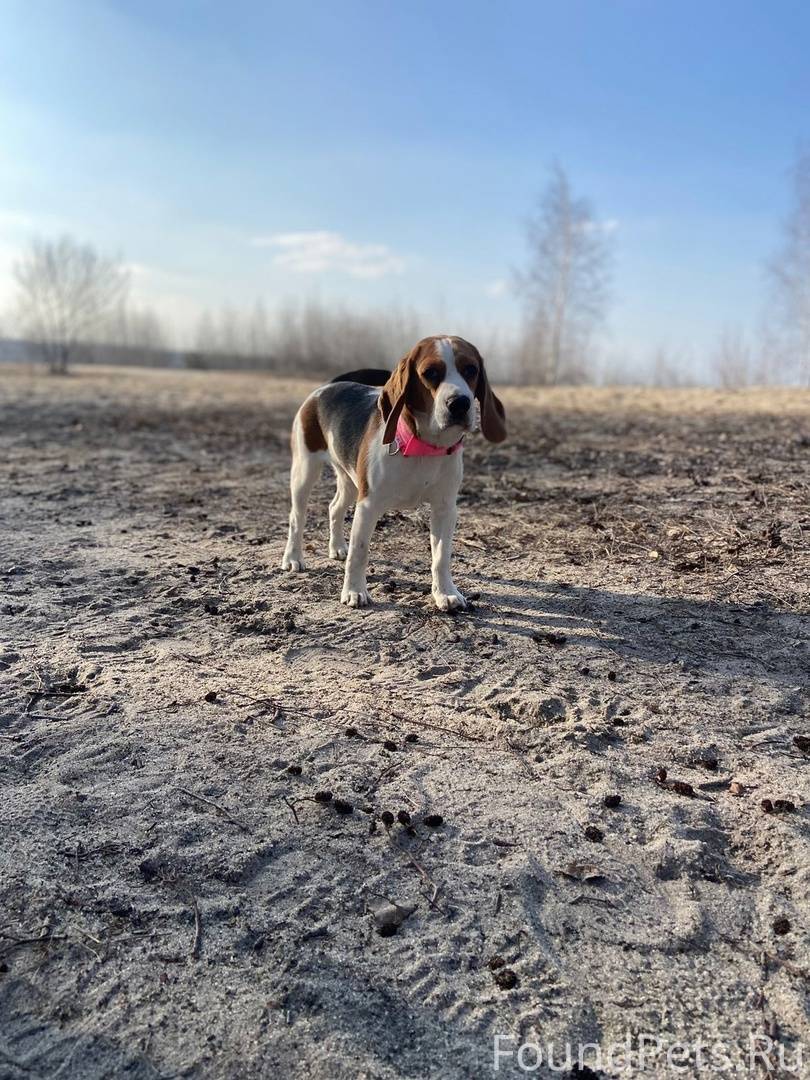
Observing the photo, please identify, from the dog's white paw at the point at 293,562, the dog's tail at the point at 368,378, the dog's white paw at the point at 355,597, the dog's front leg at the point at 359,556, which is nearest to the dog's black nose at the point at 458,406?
the dog's front leg at the point at 359,556

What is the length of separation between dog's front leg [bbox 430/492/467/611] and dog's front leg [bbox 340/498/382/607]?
398mm

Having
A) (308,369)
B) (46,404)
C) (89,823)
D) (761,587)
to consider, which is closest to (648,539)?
(761,587)

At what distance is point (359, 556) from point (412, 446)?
0.93 meters

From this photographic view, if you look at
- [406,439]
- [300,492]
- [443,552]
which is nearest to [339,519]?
→ [300,492]

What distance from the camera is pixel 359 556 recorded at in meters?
5.25

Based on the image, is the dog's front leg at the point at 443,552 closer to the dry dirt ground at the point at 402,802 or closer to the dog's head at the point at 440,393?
the dry dirt ground at the point at 402,802

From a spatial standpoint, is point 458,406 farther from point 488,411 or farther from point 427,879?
point 427,879

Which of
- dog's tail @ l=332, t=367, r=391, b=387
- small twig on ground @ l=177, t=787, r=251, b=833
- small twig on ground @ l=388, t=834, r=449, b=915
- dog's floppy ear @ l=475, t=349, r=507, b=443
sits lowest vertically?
small twig on ground @ l=388, t=834, r=449, b=915

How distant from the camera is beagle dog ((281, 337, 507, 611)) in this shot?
14.9ft

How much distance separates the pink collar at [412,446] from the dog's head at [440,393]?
0.03m

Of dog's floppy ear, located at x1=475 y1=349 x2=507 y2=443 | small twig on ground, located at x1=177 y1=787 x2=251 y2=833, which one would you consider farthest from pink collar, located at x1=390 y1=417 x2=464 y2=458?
small twig on ground, located at x1=177 y1=787 x2=251 y2=833

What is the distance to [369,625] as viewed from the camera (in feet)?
16.3

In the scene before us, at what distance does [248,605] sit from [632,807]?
3003 millimetres

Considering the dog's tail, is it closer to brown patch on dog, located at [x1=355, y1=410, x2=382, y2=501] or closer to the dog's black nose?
brown patch on dog, located at [x1=355, y1=410, x2=382, y2=501]
